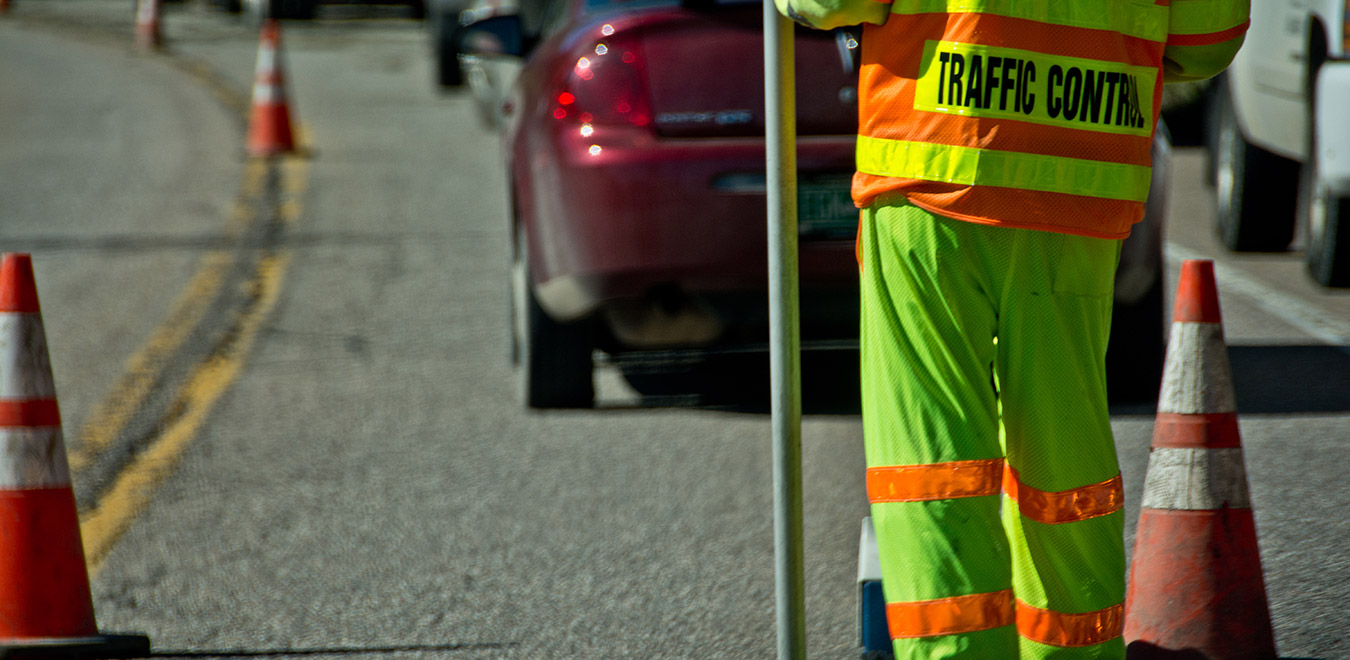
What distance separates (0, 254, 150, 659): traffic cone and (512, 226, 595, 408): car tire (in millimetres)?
2021

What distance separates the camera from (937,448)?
273cm

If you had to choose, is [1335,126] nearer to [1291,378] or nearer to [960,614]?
[1291,378]

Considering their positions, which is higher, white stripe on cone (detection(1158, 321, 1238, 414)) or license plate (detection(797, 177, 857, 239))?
white stripe on cone (detection(1158, 321, 1238, 414))

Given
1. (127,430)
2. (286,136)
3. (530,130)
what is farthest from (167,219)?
(530,130)

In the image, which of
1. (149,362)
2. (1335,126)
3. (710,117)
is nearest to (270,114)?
(149,362)

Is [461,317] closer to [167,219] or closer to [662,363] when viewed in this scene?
[662,363]

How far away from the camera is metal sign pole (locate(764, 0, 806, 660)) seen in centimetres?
271

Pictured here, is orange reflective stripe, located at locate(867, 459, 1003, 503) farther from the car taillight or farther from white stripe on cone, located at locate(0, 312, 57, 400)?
the car taillight

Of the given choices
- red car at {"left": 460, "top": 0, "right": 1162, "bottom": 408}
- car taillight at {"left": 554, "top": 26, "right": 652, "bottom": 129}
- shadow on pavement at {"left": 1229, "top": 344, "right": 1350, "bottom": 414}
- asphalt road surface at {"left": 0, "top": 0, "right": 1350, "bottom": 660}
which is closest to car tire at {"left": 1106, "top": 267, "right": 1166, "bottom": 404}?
asphalt road surface at {"left": 0, "top": 0, "right": 1350, "bottom": 660}

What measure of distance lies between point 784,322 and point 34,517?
1.78m

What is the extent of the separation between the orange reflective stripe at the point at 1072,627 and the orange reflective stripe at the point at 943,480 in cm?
24

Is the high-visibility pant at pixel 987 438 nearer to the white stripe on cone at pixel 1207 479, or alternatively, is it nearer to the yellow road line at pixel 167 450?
the white stripe on cone at pixel 1207 479

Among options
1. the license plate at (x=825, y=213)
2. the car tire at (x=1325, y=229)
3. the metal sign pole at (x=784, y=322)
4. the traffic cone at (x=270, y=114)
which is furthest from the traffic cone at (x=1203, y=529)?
the traffic cone at (x=270, y=114)

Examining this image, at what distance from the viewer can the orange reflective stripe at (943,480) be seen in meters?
2.72
